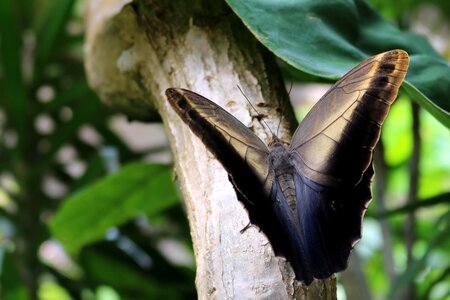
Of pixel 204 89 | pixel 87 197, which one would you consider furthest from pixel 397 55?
pixel 87 197

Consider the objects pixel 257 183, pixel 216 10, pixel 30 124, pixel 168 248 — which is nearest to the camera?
pixel 257 183

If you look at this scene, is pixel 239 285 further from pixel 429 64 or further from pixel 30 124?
pixel 30 124

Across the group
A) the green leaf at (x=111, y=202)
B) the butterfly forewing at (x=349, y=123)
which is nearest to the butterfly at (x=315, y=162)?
the butterfly forewing at (x=349, y=123)

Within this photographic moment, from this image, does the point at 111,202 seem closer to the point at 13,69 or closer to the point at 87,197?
the point at 87,197

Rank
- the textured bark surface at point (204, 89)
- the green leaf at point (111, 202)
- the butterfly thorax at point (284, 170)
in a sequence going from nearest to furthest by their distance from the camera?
the textured bark surface at point (204, 89)
the butterfly thorax at point (284, 170)
the green leaf at point (111, 202)

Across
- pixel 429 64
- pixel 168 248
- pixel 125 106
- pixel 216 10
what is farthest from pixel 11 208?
pixel 168 248

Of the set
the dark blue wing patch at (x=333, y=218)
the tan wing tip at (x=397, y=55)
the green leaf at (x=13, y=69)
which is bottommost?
the dark blue wing patch at (x=333, y=218)

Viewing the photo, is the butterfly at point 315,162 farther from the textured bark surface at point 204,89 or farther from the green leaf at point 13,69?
the green leaf at point 13,69

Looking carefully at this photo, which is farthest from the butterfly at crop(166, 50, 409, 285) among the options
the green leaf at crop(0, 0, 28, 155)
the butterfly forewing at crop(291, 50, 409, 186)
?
the green leaf at crop(0, 0, 28, 155)
